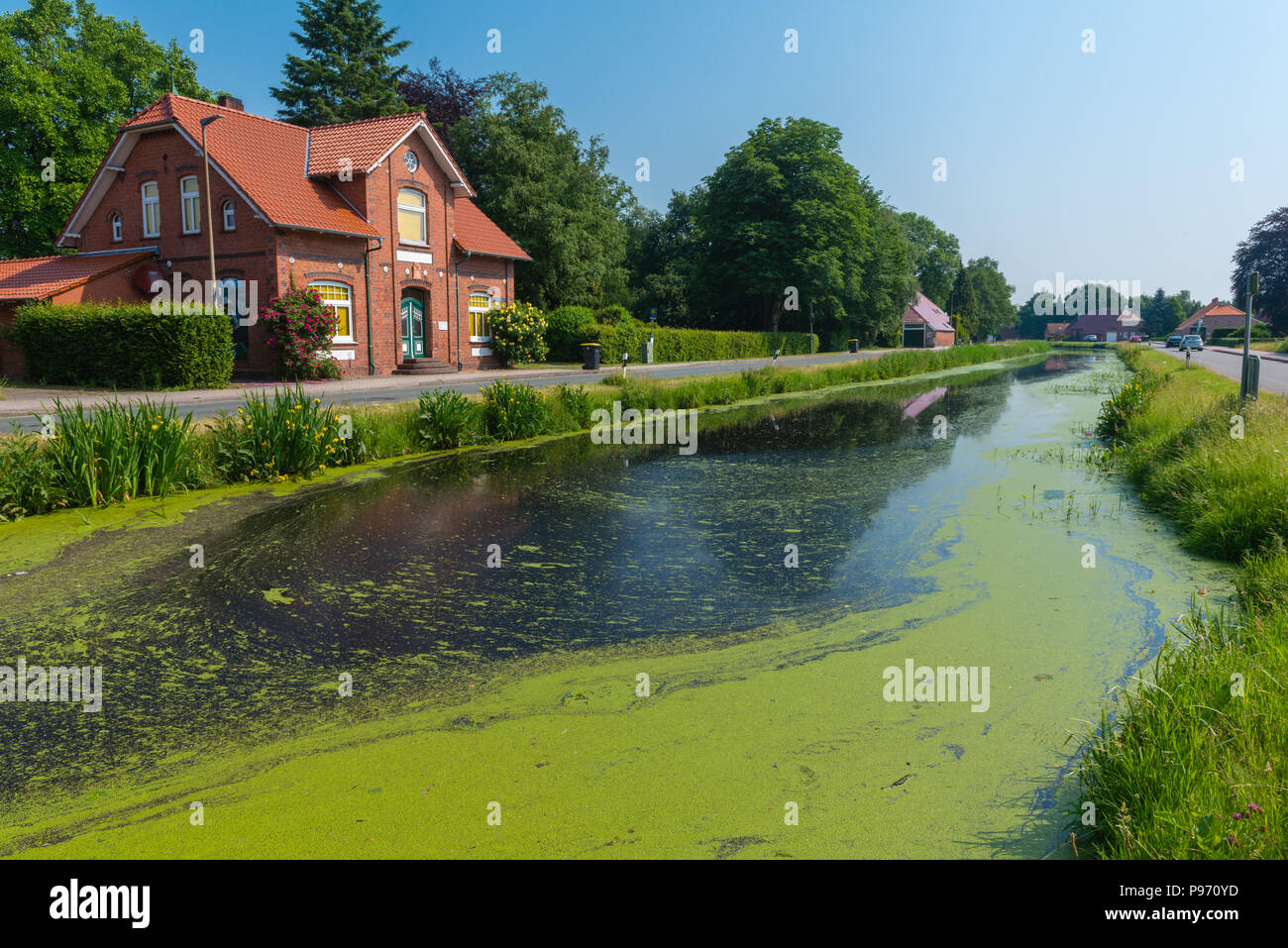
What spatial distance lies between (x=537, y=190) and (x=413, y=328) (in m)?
13.3

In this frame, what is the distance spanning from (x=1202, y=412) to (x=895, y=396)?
53.1 feet

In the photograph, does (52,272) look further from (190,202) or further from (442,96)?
(442,96)

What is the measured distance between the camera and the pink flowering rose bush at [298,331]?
24062 millimetres

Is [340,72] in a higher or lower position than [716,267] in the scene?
higher

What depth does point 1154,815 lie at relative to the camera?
2.86 m

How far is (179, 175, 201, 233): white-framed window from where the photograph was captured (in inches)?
1016

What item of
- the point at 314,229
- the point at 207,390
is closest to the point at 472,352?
the point at 314,229

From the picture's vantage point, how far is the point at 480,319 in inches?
1282

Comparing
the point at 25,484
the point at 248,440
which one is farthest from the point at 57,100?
the point at 25,484

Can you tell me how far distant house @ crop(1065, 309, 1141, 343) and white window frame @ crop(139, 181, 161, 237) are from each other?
135 meters

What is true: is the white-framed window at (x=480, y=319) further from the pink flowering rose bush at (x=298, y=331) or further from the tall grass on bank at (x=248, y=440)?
the tall grass on bank at (x=248, y=440)

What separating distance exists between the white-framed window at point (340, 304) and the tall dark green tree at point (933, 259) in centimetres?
8629
